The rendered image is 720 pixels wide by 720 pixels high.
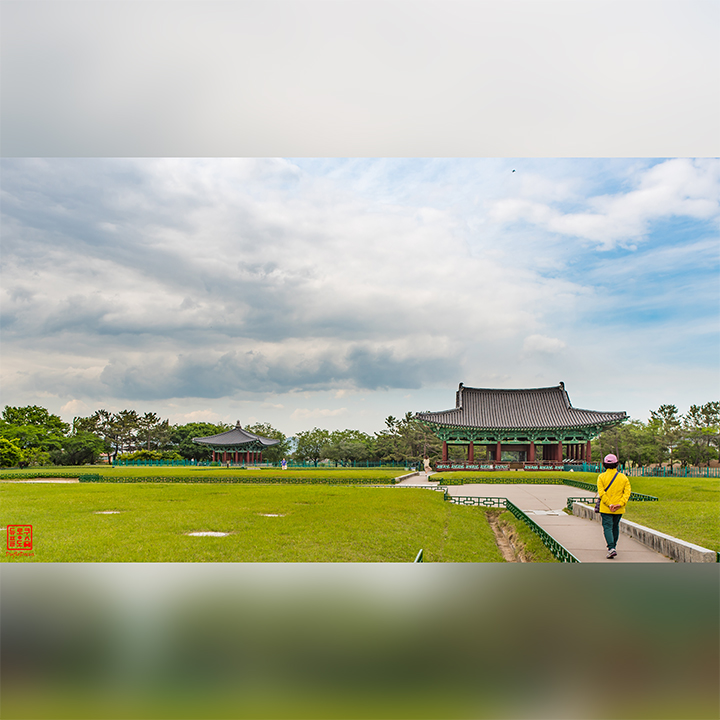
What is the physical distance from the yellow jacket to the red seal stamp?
585 centimetres

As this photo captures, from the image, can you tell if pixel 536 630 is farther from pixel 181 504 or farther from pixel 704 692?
pixel 181 504

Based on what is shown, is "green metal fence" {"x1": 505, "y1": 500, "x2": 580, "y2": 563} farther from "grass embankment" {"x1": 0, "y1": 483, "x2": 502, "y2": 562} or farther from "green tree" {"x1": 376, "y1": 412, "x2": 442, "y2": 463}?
"green tree" {"x1": 376, "y1": 412, "x2": 442, "y2": 463}

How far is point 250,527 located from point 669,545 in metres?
4.76

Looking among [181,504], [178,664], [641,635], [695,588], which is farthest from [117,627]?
[181,504]

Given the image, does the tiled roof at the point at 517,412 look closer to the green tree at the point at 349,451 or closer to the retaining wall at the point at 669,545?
the green tree at the point at 349,451

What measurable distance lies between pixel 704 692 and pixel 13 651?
12.7ft

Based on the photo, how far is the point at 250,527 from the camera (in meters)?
6.45

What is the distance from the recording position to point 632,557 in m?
5.03

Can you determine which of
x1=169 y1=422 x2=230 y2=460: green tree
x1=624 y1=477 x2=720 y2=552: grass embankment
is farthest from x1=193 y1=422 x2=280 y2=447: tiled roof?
x1=624 y1=477 x2=720 y2=552: grass embankment

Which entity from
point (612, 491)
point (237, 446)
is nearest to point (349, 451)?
point (237, 446)

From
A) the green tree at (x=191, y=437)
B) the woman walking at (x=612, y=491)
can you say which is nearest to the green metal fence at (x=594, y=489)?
the woman walking at (x=612, y=491)

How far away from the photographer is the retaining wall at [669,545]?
4.61 m

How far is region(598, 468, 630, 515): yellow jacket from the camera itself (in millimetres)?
4617

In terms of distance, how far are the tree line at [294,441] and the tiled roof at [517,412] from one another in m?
3.33
